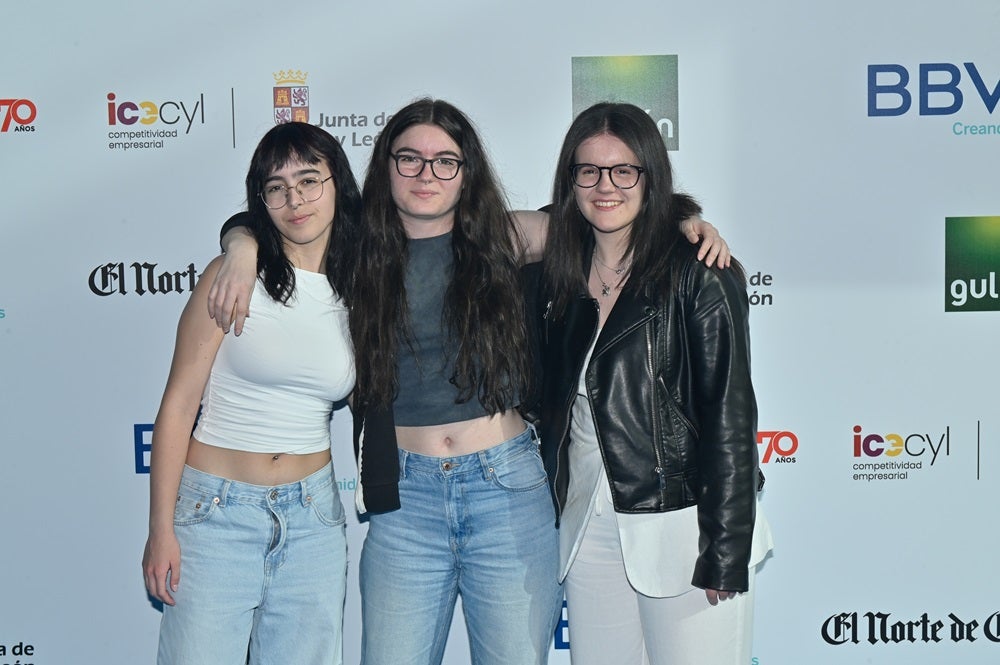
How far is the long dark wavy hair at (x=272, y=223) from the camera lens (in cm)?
198

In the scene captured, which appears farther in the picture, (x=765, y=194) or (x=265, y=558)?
(x=765, y=194)

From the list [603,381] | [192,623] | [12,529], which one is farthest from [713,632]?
[12,529]

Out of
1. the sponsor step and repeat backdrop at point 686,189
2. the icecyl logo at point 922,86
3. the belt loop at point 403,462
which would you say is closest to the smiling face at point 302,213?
the belt loop at point 403,462

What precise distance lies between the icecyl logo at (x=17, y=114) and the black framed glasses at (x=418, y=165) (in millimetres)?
1483

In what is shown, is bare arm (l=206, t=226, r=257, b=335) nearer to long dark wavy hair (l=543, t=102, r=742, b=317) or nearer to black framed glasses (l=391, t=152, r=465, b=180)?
black framed glasses (l=391, t=152, r=465, b=180)

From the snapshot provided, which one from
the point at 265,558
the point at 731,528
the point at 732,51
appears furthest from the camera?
the point at 732,51

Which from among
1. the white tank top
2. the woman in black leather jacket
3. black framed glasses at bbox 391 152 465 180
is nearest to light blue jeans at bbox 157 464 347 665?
the white tank top

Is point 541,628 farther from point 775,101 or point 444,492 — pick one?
point 775,101

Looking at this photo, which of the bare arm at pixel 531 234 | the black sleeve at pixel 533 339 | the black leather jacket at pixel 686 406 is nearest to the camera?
the black leather jacket at pixel 686 406

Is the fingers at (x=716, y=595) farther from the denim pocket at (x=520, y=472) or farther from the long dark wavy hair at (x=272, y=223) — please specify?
the long dark wavy hair at (x=272, y=223)

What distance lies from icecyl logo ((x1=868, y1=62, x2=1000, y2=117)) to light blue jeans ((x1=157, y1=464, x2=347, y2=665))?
2.05 m

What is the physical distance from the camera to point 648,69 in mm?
2783

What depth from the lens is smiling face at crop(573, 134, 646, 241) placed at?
75.9 inches

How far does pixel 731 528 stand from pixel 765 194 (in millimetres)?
1367
